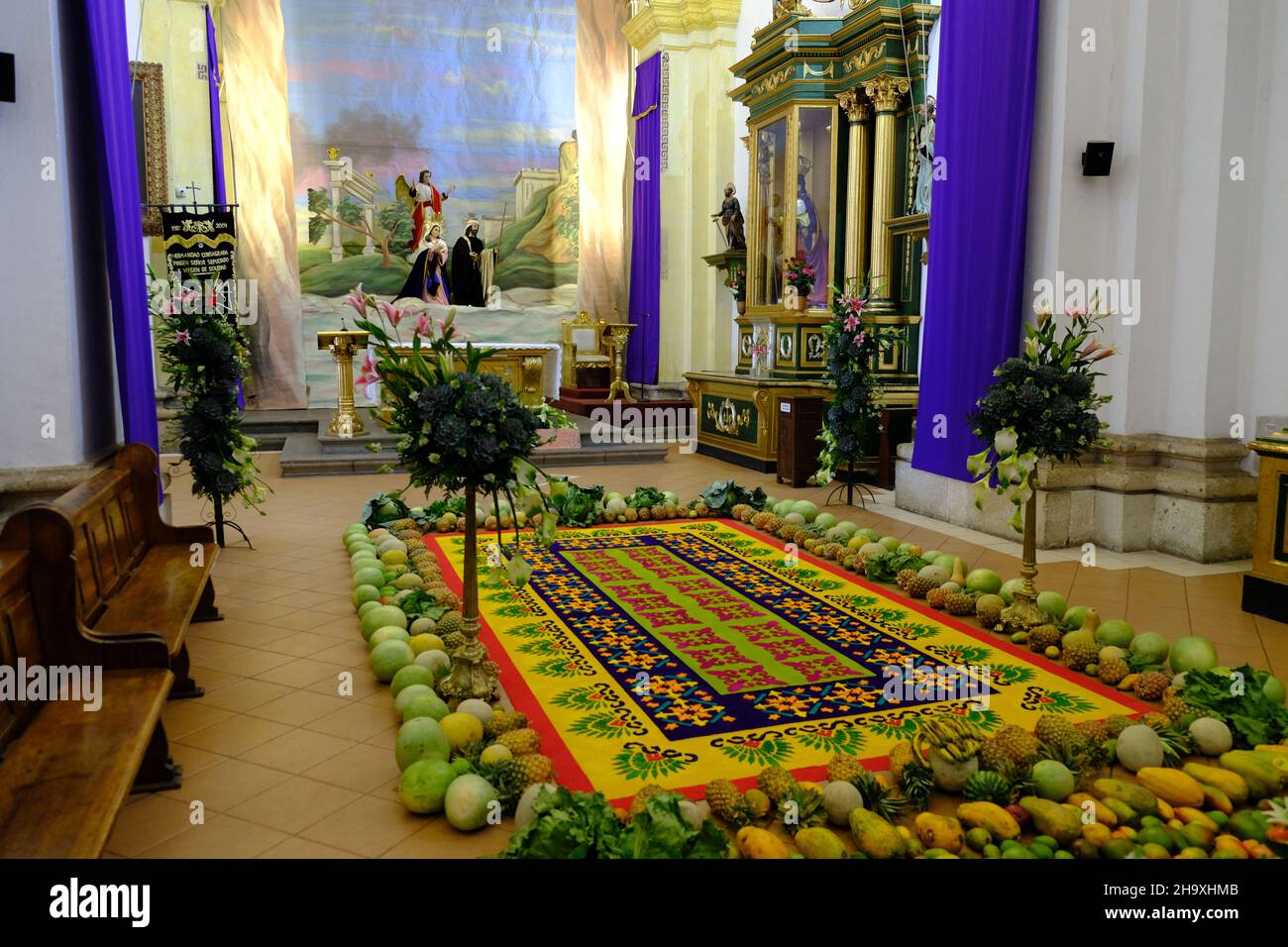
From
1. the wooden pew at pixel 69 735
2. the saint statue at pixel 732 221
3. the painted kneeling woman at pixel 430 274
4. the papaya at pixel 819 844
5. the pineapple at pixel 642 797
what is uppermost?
the saint statue at pixel 732 221

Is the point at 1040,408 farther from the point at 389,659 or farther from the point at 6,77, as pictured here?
the point at 6,77

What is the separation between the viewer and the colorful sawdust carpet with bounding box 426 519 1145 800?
3584 mm

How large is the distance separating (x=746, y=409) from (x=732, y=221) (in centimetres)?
351

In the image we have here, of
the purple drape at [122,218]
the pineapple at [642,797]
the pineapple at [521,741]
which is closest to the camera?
the pineapple at [642,797]

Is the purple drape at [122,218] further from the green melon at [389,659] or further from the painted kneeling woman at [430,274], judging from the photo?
the painted kneeling woman at [430,274]

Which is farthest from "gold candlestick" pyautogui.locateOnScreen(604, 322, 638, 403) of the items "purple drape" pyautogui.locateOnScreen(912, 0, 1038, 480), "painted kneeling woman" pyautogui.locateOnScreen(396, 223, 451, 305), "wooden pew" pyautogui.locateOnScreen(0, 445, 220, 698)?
"wooden pew" pyautogui.locateOnScreen(0, 445, 220, 698)

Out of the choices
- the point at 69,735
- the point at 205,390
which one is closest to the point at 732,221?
the point at 205,390

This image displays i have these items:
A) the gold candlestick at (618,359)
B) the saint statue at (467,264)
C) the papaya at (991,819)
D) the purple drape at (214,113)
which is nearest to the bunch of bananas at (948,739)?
the papaya at (991,819)

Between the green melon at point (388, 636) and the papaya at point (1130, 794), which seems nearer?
the papaya at point (1130, 794)

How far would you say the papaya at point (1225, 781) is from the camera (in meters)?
3.12

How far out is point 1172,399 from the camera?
6637 millimetres

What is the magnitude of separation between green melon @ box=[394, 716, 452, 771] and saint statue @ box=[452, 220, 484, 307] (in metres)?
13.6

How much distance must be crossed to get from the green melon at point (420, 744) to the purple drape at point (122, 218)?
10.1 ft
